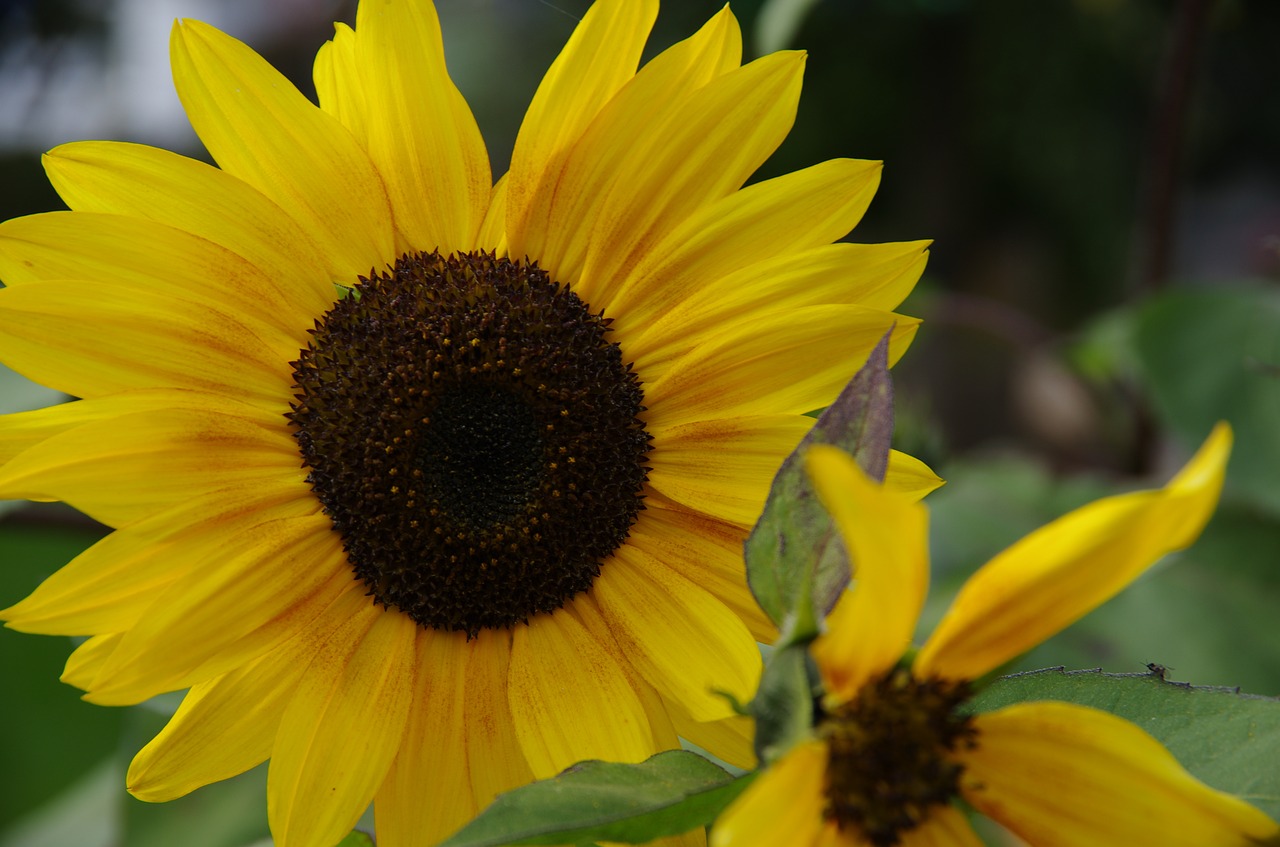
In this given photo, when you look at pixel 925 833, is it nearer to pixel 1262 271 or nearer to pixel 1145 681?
pixel 1145 681

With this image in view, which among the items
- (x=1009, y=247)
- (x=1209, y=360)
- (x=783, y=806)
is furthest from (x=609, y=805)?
(x=1009, y=247)

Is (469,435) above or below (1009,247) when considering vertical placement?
below

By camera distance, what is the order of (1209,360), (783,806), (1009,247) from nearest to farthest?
1. (783,806)
2. (1209,360)
3. (1009,247)

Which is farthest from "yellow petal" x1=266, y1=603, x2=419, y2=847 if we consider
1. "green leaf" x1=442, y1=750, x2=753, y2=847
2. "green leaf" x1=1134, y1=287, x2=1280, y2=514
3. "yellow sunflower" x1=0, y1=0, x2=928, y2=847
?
"green leaf" x1=1134, y1=287, x2=1280, y2=514

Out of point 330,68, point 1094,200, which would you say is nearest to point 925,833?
point 330,68

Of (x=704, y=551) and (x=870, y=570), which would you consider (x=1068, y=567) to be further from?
(x=704, y=551)

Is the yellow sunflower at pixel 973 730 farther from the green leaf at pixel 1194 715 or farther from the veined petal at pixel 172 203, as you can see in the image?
the veined petal at pixel 172 203
